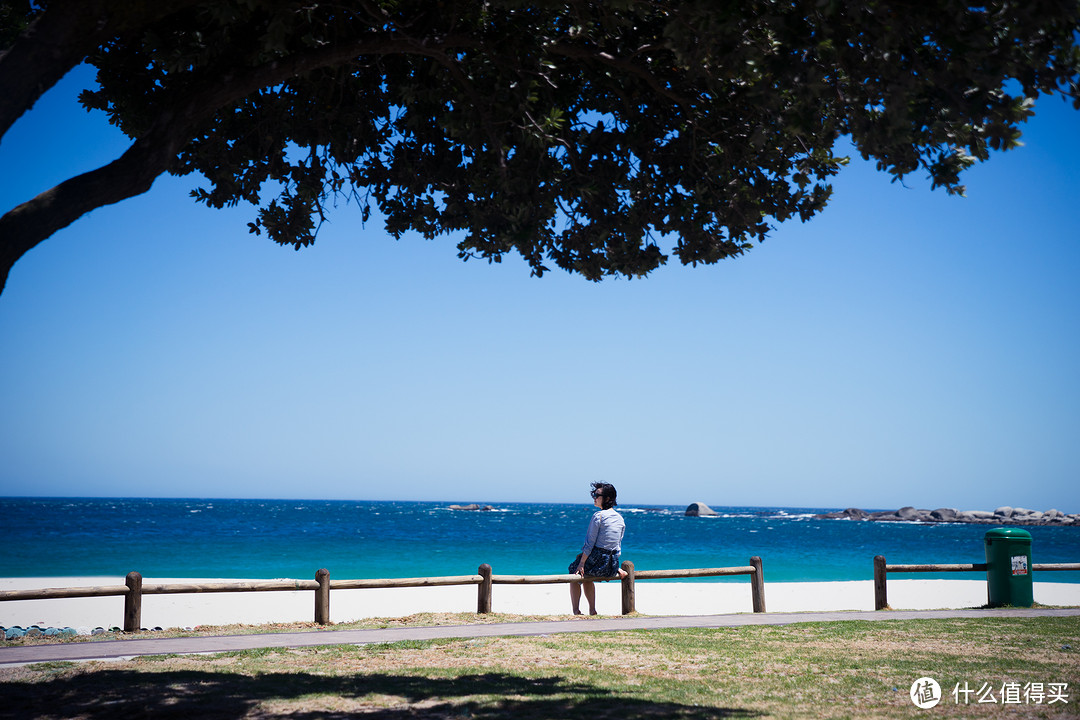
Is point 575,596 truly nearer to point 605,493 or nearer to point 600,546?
point 600,546

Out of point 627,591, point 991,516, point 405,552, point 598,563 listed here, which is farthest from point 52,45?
point 991,516

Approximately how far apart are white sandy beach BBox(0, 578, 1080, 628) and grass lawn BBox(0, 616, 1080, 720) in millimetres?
7441

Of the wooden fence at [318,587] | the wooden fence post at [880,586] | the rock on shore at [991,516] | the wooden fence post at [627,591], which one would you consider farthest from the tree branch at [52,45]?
the rock on shore at [991,516]

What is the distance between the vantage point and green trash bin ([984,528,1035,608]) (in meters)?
14.1

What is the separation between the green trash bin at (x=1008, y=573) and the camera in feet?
46.2

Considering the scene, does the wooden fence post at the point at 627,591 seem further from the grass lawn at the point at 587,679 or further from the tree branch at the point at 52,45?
the tree branch at the point at 52,45

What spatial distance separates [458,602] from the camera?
1017 inches

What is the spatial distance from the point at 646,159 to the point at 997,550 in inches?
388

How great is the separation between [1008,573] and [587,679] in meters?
10.1

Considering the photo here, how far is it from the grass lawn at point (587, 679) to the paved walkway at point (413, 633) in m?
0.54

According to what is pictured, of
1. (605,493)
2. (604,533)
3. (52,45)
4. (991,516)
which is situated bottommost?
(991,516)

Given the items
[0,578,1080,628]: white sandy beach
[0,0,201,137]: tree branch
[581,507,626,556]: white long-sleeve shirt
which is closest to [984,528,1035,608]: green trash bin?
[0,578,1080,628]: white sandy beach

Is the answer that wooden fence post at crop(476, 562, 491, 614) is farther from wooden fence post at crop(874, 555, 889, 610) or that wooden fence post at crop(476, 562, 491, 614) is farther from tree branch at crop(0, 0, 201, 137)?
tree branch at crop(0, 0, 201, 137)

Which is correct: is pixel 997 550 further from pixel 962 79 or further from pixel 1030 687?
pixel 962 79
